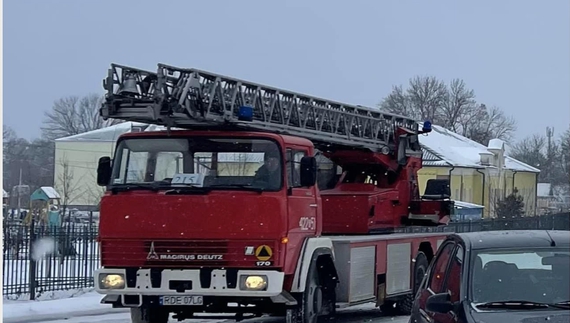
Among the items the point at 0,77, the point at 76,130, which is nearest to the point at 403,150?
the point at 0,77

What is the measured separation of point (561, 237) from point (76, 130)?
82.0 meters

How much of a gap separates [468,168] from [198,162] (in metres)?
50.8

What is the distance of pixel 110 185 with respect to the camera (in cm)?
1154

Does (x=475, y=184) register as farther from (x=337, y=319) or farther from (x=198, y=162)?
(x=198, y=162)

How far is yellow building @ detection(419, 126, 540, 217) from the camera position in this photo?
195 ft

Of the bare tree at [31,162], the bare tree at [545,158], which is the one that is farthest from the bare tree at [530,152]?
the bare tree at [31,162]

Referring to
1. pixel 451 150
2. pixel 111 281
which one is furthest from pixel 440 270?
pixel 451 150

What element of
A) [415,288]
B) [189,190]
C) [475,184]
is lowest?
[415,288]

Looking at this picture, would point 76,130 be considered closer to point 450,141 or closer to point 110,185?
point 450,141

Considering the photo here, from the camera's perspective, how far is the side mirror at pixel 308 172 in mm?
11773

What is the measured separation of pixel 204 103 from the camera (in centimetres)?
1193

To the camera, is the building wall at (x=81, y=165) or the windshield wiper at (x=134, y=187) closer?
the windshield wiper at (x=134, y=187)

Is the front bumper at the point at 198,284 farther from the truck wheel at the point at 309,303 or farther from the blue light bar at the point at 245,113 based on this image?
the blue light bar at the point at 245,113

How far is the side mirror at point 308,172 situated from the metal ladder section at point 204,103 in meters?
0.98
